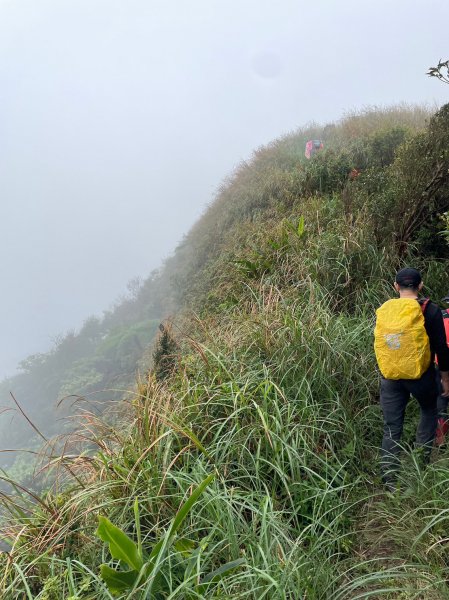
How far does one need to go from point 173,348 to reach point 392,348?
3.23 metres

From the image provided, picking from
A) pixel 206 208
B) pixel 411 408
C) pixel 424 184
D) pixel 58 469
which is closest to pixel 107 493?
pixel 58 469

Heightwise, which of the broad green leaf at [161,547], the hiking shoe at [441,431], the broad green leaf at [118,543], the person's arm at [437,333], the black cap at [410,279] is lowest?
the hiking shoe at [441,431]

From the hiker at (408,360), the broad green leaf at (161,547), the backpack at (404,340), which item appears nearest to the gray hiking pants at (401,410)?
the hiker at (408,360)

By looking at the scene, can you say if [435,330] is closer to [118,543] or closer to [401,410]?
[401,410]

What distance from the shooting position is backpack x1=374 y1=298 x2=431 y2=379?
2.65m

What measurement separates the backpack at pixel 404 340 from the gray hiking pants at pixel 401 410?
11 centimetres

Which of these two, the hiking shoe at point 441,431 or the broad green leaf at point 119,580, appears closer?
the broad green leaf at point 119,580

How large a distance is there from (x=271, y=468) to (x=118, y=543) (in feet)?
3.80

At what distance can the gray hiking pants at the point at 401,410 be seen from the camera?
9.11ft

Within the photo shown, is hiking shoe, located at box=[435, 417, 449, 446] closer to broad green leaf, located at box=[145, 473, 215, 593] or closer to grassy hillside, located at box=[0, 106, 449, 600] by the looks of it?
grassy hillside, located at box=[0, 106, 449, 600]

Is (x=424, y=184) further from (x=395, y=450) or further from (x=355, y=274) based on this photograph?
(x=395, y=450)

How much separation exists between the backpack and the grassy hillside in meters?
0.53

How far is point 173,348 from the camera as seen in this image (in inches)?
212

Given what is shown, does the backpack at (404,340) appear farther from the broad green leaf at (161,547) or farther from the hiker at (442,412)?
the broad green leaf at (161,547)
